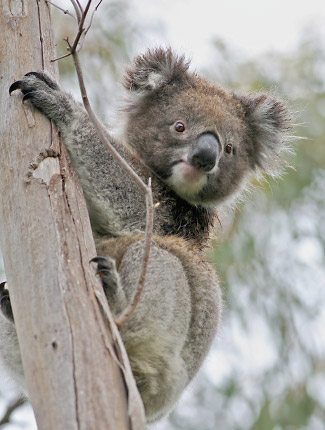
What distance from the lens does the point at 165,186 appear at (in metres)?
3.71

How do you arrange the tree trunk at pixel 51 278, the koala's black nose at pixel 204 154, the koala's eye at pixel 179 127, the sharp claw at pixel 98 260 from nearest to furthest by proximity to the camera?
1. the tree trunk at pixel 51 278
2. the sharp claw at pixel 98 260
3. the koala's black nose at pixel 204 154
4. the koala's eye at pixel 179 127

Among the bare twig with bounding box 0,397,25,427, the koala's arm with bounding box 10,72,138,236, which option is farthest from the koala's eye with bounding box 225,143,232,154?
the bare twig with bounding box 0,397,25,427

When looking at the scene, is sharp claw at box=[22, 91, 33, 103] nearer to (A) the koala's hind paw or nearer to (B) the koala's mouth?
(A) the koala's hind paw

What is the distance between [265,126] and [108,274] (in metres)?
2.05

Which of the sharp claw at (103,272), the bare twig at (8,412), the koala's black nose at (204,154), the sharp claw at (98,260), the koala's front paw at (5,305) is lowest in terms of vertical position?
the bare twig at (8,412)

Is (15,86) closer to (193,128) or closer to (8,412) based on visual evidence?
(193,128)

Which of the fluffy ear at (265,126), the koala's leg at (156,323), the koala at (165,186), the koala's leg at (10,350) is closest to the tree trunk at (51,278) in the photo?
the koala at (165,186)

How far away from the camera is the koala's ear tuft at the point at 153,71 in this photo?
3.90 meters

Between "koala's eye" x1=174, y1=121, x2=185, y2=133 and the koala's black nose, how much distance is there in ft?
0.58

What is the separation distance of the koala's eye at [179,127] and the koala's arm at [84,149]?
63 centimetres

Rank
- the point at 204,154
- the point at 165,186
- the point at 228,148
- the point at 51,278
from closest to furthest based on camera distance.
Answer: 1. the point at 51,278
2. the point at 204,154
3. the point at 165,186
4. the point at 228,148

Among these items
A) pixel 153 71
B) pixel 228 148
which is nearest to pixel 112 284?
pixel 228 148

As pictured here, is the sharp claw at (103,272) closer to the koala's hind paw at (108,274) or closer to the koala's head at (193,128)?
the koala's hind paw at (108,274)

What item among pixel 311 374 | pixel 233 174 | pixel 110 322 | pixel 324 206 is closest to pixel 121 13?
pixel 324 206
